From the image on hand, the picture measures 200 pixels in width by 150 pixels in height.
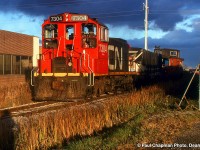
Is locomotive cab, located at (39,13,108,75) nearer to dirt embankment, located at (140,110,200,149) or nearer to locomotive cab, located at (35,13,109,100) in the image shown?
locomotive cab, located at (35,13,109,100)

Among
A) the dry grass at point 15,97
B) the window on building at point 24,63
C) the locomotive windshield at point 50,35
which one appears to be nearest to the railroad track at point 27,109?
the dry grass at point 15,97

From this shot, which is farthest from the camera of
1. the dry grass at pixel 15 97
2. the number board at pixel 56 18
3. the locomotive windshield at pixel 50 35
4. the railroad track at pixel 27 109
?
the locomotive windshield at pixel 50 35

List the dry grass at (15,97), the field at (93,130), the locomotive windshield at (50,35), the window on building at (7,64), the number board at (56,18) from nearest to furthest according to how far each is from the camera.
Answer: the field at (93,130) < the dry grass at (15,97) < the number board at (56,18) < the locomotive windshield at (50,35) < the window on building at (7,64)

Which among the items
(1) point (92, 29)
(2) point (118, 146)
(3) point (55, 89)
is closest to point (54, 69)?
(3) point (55, 89)

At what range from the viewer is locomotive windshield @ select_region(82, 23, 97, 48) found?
1923 centimetres

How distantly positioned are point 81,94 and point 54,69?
2.01 metres

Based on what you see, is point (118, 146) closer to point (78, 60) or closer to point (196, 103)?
point (196, 103)

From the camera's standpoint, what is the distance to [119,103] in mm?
14688

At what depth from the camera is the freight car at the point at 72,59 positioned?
714 inches

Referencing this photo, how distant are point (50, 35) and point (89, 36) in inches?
83.5

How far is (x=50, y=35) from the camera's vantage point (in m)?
20.0

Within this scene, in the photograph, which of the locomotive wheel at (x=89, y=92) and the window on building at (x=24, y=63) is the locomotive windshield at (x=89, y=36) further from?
the window on building at (x=24, y=63)

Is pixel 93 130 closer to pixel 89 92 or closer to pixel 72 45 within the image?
pixel 89 92

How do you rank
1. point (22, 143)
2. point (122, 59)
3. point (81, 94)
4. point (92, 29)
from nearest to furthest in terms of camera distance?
point (22, 143) < point (81, 94) < point (92, 29) < point (122, 59)
